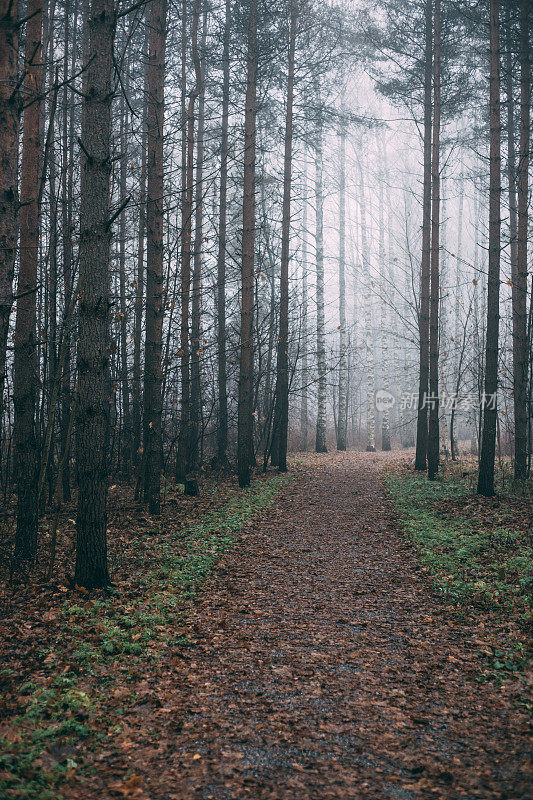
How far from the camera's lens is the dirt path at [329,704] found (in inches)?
129

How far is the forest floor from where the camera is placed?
3.31 m

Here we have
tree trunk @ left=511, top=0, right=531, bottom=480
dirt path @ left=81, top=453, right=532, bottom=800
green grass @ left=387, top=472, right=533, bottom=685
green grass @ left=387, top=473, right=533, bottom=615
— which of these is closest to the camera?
dirt path @ left=81, top=453, right=532, bottom=800

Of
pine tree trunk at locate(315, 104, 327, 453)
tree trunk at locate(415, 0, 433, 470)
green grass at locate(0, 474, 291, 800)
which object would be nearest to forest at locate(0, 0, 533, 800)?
green grass at locate(0, 474, 291, 800)

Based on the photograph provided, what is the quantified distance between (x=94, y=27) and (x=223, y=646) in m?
6.69

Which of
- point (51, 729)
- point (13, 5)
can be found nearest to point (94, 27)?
point (13, 5)

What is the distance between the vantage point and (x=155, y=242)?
10.3 m

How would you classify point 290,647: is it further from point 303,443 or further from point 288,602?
point 303,443

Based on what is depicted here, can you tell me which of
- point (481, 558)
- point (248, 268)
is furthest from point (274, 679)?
point (248, 268)

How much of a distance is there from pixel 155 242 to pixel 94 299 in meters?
4.43

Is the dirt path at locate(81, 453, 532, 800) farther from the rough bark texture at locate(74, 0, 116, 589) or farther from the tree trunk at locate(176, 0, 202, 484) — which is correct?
the tree trunk at locate(176, 0, 202, 484)

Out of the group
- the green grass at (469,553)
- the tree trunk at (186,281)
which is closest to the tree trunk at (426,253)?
the green grass at (469,553)

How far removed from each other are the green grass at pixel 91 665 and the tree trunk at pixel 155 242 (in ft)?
8.73

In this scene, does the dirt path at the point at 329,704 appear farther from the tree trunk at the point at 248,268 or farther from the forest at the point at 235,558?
the tree trunk at the point at 248,268

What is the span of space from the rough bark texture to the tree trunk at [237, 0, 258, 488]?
750 cm
